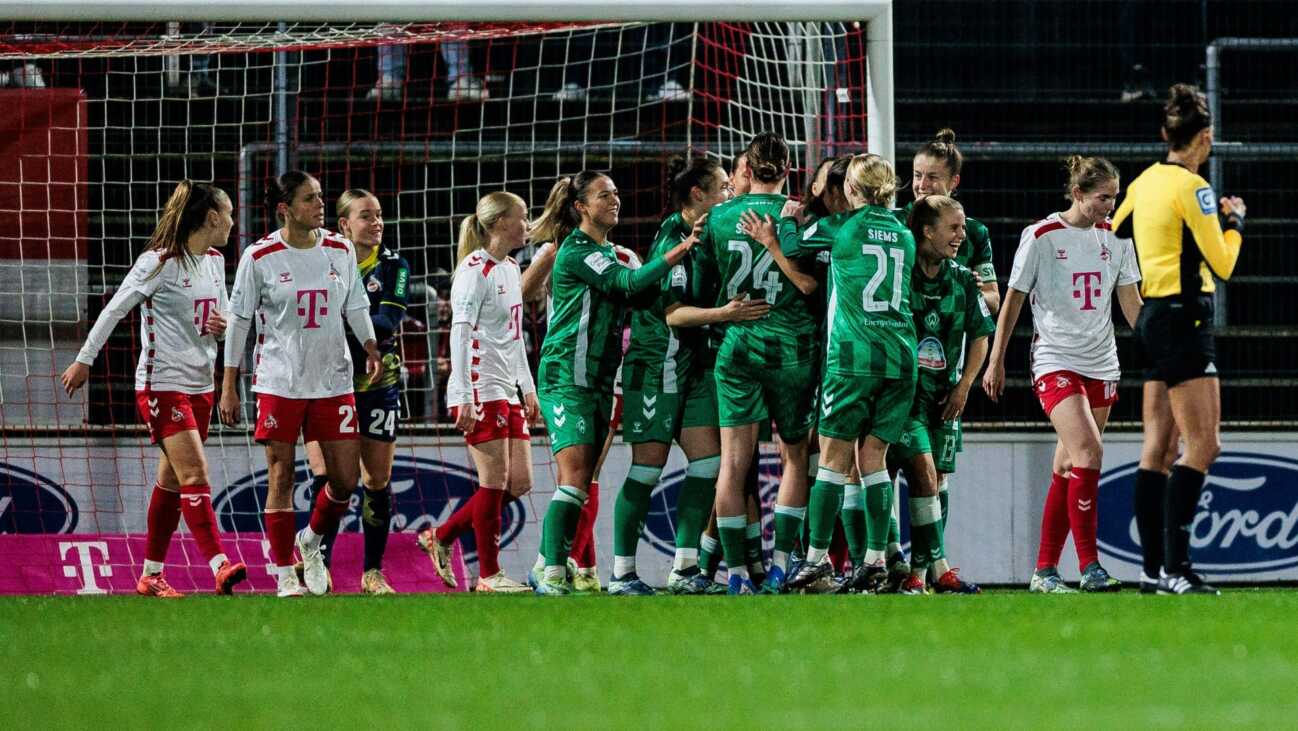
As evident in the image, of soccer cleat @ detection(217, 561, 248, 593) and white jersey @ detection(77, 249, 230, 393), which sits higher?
white jersey @ detection(77, 249, 230, 393)

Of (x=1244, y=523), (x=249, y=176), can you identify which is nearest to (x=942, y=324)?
(x=1244, y=523)

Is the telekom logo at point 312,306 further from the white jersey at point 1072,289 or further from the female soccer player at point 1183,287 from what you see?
the female soccer player at point 1183,287

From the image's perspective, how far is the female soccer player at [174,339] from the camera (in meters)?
8.06

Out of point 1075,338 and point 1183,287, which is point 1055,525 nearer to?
point 1075,338

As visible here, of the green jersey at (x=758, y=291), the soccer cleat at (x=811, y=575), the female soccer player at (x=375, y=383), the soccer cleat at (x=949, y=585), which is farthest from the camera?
the female soccer player at (x=375, y=383)

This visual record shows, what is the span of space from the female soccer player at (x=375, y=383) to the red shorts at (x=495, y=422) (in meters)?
0.36

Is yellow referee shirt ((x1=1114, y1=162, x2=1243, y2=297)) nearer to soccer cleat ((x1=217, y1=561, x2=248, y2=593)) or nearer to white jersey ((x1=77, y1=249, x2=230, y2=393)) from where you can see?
soccer cleat ((x1=217, y1=561, x2=248, y2=593))

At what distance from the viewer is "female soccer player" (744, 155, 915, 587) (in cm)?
709

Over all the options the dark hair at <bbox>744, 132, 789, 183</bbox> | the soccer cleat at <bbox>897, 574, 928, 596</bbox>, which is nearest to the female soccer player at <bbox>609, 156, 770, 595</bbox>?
the dark hair at <bbox>744, 132, 789, 183</bbox>

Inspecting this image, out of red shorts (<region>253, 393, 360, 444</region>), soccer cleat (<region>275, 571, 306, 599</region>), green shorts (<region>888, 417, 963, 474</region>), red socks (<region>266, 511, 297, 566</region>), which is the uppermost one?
red shorts (<region>253, 393, 360, 444</region>)

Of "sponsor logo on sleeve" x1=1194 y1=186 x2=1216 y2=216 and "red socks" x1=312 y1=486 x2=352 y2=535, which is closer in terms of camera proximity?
"sponsor logo on sleeve" x1=1194 y1=186 x2=1216 y2=216

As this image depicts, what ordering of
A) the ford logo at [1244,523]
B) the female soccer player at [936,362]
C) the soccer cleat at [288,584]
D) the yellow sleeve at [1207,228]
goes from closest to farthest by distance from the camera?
1. the yellow sleeve at [1207,228]
2. the female soccer player at [936,362]
3. the soccer cleat at [288,584]
4. the ford logo at [1244,523]

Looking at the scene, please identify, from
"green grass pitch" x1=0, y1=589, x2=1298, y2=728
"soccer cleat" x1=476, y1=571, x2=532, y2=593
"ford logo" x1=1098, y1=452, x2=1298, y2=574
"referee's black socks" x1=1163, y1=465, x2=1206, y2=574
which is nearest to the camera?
"green grass pitch" x1=0, y1=589, x2=1298, y2=728

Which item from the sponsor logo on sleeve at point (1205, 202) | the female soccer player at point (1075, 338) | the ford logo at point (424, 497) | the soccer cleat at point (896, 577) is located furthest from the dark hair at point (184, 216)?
the sponsor logo on sleeve at point (1205, 202)
